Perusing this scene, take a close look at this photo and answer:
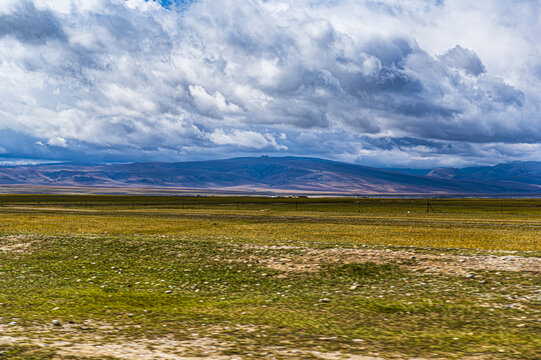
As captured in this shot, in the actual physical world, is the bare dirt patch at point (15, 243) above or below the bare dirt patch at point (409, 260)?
below

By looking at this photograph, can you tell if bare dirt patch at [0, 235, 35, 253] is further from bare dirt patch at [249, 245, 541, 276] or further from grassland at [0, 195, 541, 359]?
bare dirt patch at [249, 245, 541, 276]

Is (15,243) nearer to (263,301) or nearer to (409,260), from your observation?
(263,301)

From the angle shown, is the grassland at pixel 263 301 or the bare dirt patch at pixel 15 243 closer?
the grassland at pixel 263 301

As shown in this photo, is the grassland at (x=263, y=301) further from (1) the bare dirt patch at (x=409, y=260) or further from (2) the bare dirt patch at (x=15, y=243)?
(2) the bare dirt patch at (x=15, y=243)

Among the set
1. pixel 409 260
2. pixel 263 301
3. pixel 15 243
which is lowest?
pixel 263 301

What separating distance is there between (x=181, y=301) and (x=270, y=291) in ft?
11.8

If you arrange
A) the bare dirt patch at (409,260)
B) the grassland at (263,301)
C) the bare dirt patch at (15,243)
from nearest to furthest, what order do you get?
the grassland at (263,301) < the bare dirt patch at (409,260) < the bare dirt patch at (15,243)

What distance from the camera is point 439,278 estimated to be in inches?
779

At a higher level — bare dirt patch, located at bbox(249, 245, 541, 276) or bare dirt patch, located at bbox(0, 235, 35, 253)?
bare dirt patch, located at bbox(249, 245, 541, 276)

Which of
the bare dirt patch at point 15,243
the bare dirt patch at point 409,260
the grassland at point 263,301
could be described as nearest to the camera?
the grassland at point 263,301

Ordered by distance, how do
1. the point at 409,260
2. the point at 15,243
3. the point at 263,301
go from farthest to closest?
1. the point at 15,243
2. the point at 409,260
3. the point at 263,301

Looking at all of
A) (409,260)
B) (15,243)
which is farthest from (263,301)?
(15,243)

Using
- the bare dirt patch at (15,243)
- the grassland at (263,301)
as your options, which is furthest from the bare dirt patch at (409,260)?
the bare dirt patch at (15,243)

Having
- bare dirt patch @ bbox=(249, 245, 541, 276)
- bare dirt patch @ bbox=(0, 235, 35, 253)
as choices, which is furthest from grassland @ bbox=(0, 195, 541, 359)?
bare dirt patch @ bbox=(0, 235, 35, 253)
